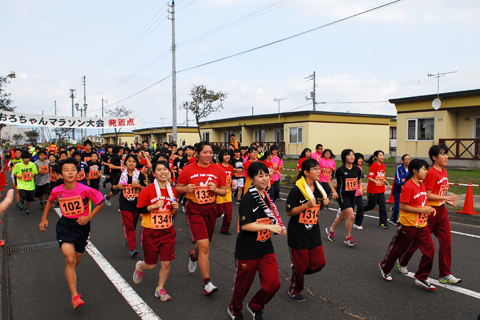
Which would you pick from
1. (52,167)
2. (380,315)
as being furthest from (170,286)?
(52,167)

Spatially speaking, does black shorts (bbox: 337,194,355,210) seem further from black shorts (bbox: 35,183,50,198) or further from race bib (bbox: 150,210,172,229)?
black shorts (bbox: 35,183,50,198)

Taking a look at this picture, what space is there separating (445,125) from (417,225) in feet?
61.2

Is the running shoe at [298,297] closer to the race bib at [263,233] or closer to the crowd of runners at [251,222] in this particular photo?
the crowd of runners at [251,222]

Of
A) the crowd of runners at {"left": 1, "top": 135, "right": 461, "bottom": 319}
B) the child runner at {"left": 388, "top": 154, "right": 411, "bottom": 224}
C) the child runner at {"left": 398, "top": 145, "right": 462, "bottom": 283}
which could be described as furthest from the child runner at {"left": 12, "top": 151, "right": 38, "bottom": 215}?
the child runner at {"left": 388, "top": 154, "right": 411, "bottom": 224}

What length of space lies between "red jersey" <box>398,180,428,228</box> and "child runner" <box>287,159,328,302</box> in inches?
48.6

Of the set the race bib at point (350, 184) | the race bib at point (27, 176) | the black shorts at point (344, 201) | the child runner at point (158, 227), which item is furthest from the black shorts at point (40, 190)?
the race bib at point (350, 184)

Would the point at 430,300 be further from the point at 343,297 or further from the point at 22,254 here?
the point at 22,254

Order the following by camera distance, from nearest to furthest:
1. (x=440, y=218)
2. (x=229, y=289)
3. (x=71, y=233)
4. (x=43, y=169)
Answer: (x=71, y=233) < (x=229, y=289) < (x=440, y=218) < (x=43, y=169)

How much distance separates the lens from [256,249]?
342cm

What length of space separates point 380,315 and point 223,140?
3679 cm

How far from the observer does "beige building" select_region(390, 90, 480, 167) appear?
19.0 metres

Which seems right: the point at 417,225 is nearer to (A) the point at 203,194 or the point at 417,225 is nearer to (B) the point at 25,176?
(A) the point at 203,194

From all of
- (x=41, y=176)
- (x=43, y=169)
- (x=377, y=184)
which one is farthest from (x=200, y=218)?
(x=41, y=176)

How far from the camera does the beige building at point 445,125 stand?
19047mm
